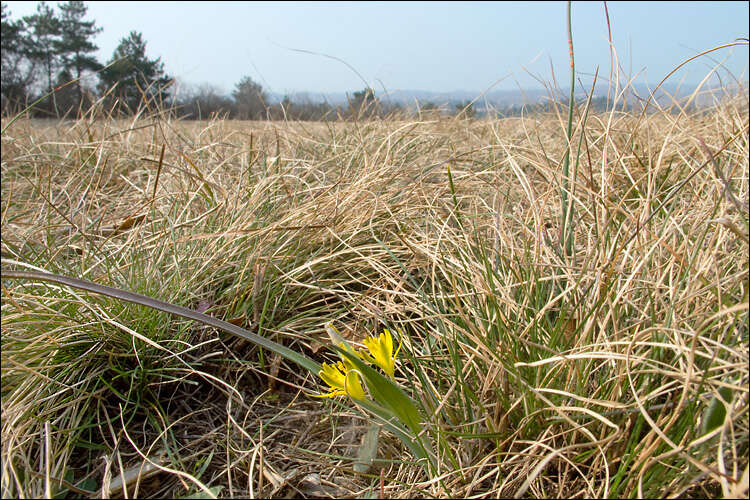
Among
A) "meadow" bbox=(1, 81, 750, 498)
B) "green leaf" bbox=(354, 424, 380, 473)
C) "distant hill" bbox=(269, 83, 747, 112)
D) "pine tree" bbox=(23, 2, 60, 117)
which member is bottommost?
"green leaf" bbox=(354, 424, 380, 473)

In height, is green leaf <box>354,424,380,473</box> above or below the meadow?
below

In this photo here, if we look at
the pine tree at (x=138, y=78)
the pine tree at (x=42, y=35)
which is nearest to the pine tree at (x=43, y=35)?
the pine tree at (x=42, y=35)

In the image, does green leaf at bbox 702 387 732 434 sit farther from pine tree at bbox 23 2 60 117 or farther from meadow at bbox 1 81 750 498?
pine tree at bbox 23 2 60 117

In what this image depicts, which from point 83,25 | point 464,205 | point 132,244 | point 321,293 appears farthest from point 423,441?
point 83,25

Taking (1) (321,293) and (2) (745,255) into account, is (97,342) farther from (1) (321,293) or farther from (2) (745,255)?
(2) (745,255)

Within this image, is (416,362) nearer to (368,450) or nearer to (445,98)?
(368,450)

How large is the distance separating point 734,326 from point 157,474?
105 cm

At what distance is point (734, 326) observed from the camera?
2.50 feet

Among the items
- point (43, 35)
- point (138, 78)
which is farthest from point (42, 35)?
point (138, 78)

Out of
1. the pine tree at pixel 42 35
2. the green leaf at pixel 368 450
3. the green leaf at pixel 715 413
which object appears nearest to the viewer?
the green leaf at pixel 715 413

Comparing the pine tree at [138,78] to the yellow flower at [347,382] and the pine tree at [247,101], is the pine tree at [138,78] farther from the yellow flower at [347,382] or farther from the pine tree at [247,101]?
the yellow flower at [347,382]

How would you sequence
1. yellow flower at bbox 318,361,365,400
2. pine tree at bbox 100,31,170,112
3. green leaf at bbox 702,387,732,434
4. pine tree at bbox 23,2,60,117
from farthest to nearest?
pine tree at bbox 23,2,60,117 < pine tree at bbox 100,31,170,112 < yellow flower at bbox 318,361,365,400 < green leaf at bbox 702,387,732,434

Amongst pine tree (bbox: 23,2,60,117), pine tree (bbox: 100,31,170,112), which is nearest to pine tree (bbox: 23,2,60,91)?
pine tree (bbox: 23,2,60,117)

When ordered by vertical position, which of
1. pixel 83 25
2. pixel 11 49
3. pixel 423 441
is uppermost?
pixel 83 25
